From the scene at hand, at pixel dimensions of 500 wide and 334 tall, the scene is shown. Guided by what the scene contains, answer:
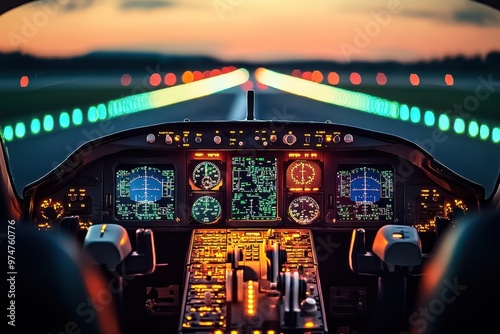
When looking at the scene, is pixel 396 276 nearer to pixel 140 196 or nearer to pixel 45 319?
pixel 140 196

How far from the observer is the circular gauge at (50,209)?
17.6ft

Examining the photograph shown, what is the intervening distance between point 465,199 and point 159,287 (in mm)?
2200

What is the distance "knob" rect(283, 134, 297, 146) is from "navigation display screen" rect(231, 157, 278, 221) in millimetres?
184

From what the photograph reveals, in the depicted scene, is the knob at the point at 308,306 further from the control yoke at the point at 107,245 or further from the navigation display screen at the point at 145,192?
the navigation display screen at the point at 145,192

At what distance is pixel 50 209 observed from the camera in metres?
5.39

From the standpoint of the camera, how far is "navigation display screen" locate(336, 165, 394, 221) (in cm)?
545

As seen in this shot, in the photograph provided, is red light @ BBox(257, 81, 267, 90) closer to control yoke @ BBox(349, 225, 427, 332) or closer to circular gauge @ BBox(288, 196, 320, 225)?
circular gauge @ BBox(288, 196, 320, 225)

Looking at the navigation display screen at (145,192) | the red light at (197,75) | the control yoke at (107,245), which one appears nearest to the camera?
the control yoke at (107,245)

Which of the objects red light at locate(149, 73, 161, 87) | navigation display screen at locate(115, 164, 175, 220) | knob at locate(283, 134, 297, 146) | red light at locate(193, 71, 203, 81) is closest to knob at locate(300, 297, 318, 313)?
knob at locate(283, 134, 297, 146)

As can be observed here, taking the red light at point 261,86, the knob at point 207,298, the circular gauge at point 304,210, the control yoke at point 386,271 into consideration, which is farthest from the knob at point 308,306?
the red light at point 261,86

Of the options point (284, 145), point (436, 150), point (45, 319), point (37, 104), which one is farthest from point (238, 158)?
point (37, 104)

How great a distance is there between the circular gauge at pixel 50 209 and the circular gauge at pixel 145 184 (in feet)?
1.67

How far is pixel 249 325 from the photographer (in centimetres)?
417

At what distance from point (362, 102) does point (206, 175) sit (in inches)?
644
